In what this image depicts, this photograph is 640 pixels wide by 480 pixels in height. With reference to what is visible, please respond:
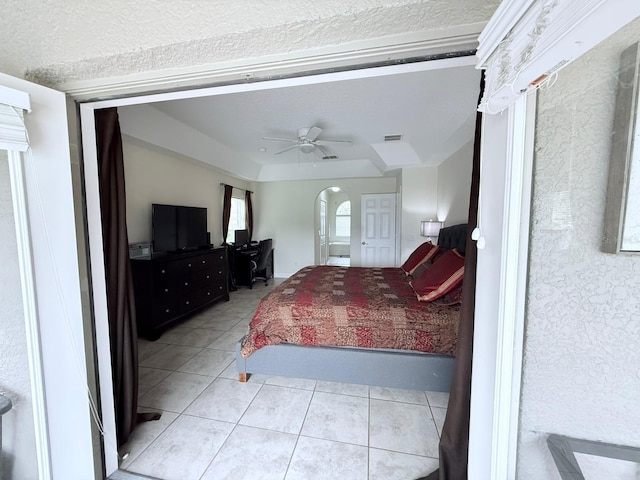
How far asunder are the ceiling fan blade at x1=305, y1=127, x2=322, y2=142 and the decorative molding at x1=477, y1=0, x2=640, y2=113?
8.16ft

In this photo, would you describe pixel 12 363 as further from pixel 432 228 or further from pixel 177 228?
pixel 432 228

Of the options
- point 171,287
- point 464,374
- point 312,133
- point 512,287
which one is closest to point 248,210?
point 171,287

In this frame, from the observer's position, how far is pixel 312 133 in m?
3.00

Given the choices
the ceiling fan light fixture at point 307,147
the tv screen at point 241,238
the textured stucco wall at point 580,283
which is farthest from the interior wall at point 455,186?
the tv screen at point 241,238

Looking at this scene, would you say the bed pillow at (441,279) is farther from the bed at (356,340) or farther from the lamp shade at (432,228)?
the lamp shade at (432,228)

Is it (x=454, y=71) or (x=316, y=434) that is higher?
(x=454, y=71)

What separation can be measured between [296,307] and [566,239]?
1.73m

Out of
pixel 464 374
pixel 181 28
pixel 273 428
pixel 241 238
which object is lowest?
pixel 273 428

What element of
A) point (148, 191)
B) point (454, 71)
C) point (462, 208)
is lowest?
point (462, 208)

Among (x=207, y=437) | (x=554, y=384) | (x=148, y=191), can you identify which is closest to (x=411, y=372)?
(x=554, y=384)

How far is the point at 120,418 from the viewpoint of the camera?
4.72 feet

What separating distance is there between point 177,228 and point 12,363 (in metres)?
2.71

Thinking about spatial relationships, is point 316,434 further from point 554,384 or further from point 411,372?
point 554,384

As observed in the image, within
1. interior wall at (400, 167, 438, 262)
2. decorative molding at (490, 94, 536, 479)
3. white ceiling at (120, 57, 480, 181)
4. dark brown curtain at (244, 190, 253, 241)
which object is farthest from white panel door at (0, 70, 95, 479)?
dark brown curtain at (244, 190, 253, 241)
